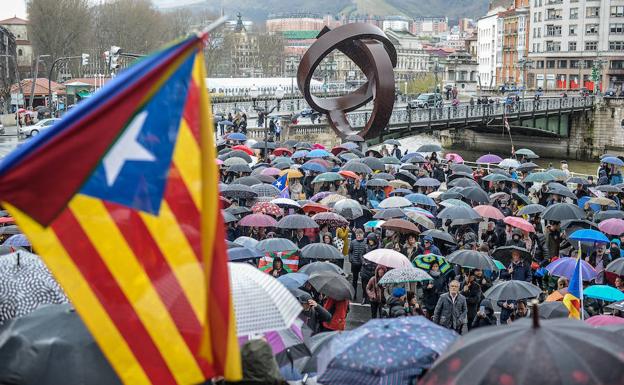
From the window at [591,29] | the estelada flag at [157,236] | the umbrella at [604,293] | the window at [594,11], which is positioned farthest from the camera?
the window at [591,29]

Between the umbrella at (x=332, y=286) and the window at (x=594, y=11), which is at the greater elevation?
the window at (x=594, y=11)

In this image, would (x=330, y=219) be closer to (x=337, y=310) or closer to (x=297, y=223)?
(x=297, y=223)

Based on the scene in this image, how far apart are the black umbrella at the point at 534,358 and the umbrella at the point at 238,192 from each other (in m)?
11.3

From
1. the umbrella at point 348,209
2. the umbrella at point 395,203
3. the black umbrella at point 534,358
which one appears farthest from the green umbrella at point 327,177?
the black umbrella at point 534,358

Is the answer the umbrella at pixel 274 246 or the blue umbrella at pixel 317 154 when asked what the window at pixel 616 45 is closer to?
the blue umbrella at pixel 317 154

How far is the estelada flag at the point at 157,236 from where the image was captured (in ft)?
14.6

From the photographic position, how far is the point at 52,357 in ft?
17.3

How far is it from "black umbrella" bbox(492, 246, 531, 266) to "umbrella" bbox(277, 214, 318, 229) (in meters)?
2.65

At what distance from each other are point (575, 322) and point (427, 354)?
1173 mm

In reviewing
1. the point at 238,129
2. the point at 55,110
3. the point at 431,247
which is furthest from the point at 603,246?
the point at 55,110

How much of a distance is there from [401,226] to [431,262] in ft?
5.33

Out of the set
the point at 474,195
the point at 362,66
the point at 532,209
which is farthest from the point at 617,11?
the point at 532,209

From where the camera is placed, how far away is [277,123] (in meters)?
44.2

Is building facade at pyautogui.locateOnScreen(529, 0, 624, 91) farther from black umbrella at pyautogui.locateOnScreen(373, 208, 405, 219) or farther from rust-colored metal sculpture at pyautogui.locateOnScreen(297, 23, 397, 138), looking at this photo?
black umbrella at pyautogui.locateOnScreen(373, 208, 405, 219)
